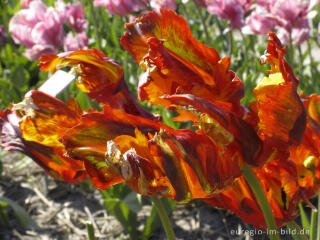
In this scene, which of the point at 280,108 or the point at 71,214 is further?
the point at 71,214

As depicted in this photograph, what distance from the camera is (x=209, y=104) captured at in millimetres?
430

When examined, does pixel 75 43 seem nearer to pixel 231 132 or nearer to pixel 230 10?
pixel 230 10

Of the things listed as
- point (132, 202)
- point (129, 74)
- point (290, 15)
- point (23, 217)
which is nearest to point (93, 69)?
point (132, 202)

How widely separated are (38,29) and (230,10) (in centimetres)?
66

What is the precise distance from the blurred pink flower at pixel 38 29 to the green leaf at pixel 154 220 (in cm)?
70

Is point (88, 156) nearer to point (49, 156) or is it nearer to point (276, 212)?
point (49, 156)

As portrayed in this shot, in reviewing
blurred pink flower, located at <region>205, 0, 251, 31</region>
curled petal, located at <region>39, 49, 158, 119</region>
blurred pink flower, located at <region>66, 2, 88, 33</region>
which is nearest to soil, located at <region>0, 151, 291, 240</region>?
blurred pink flower, located at <region>66, 2, 88, 33</region>

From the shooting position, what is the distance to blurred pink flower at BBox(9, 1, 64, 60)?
1.63 meters

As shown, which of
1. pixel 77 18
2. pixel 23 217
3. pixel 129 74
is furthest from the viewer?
pixel 129 74

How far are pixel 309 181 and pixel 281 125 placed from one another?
144 mm

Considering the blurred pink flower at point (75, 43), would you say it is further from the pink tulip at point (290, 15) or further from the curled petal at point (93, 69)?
the curled petal at point (93, 69)

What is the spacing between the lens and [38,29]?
1631 mm

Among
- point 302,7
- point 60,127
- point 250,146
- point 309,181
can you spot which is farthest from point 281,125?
point 302,7

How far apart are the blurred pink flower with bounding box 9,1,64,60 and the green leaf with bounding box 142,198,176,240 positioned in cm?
70
